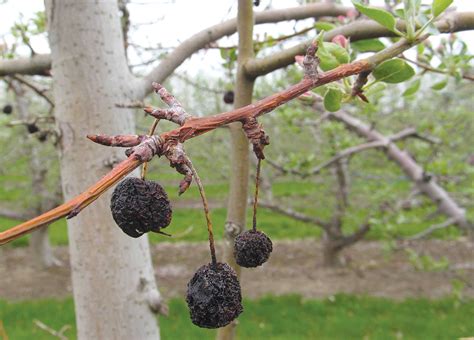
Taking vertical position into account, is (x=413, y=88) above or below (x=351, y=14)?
below

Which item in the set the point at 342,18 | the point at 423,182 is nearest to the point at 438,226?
A: the point at 423,182

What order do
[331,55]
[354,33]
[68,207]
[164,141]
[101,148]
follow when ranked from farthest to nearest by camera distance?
[101,148], [354,33], [331,55], [164,141], [68,207]

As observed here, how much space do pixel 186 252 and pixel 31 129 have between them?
9592 millimetres

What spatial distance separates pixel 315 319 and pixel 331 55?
20.5 feet

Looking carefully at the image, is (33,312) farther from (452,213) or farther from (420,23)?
(420,23)

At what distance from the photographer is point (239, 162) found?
150 centimetres

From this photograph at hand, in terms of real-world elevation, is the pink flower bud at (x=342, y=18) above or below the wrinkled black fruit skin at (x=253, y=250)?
above

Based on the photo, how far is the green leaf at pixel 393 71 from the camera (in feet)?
3.50

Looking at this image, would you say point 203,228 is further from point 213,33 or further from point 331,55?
point 331,55

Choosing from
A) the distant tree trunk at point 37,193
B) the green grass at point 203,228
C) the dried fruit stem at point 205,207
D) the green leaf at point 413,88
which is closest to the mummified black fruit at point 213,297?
the dried fruit stem at point 205,207

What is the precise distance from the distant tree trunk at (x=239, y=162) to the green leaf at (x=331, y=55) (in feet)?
Answer: 1.10

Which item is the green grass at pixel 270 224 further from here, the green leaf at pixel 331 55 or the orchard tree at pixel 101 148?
the green leaf at pixel 331 55

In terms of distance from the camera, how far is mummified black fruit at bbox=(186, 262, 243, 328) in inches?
28.8

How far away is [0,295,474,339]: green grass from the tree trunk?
182 inches
